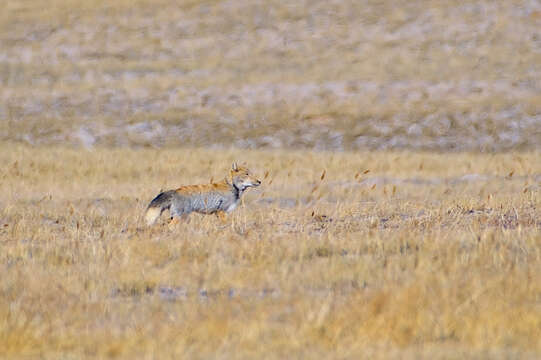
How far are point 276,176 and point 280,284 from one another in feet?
45.0

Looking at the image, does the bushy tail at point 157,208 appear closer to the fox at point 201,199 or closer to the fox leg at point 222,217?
the fox at point 201,199

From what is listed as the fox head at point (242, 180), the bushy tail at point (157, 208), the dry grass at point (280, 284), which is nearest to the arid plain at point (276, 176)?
the dry grass at point (280, 284)

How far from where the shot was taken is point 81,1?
165 ft

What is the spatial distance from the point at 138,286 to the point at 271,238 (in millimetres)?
2796

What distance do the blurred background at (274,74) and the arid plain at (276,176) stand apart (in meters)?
0.13

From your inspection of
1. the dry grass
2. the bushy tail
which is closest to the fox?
the bushy tail

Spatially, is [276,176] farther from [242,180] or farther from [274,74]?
[274,74]

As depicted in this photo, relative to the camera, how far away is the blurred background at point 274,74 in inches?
1259

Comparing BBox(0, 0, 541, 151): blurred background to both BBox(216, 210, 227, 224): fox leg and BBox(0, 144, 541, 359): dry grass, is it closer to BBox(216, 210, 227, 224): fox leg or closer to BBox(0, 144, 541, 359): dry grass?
BBox(0, 144, 541, 359): dry grass

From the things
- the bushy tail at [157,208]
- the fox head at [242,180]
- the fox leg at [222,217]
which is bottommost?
the fox leg at [222,217]

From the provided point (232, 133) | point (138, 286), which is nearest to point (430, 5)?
point (232, 133)

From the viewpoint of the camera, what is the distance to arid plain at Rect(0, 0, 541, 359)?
6.92m

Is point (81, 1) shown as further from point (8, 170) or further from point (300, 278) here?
point (300, 278)

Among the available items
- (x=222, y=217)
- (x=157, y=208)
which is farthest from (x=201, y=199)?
(x=157, y=208)
